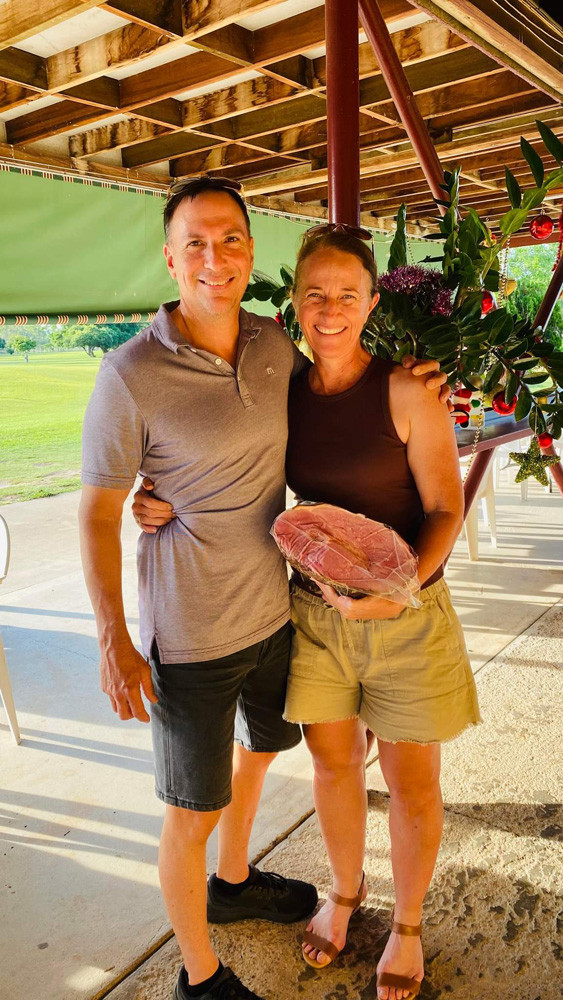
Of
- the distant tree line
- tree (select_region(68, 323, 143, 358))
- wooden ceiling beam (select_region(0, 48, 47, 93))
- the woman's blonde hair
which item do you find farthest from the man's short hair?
tree (select_region(68, 323, 143, 358))

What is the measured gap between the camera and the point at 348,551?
4.46 ft

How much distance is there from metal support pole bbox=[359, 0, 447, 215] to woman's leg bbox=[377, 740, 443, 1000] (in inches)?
55.7

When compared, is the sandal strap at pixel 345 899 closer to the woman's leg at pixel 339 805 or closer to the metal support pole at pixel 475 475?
the woman's leg at pixel 339 805

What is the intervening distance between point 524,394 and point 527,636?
2.31 metres

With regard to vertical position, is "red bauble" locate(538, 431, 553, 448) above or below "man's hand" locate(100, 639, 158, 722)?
above

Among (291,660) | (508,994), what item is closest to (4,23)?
(291,660)

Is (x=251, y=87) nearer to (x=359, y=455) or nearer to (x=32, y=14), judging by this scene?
(x=32, y=14)

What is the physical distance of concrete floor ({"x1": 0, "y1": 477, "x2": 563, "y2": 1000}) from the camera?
5.68 ft

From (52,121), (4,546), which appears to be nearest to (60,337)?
(52,121)

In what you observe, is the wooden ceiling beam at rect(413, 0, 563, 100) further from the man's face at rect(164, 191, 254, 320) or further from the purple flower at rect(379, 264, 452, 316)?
the man's face at rect(164, 191, 254, 320)

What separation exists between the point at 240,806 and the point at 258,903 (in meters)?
0.31

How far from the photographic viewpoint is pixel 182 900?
1.48 metres

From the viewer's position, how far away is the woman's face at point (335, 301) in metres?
1.49

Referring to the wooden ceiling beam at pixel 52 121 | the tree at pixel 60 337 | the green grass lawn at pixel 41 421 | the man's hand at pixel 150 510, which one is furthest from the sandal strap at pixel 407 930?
the green grass lawn at pixel 41 421
